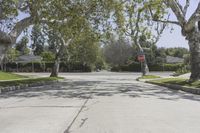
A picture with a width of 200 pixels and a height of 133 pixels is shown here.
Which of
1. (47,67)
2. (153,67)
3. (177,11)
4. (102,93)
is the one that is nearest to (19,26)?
(102,93)

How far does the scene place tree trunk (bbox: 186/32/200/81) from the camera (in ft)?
105

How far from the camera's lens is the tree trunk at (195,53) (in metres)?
32.0

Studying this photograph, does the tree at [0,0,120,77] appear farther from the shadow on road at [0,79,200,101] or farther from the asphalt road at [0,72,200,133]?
the asphalt road at [0,72,200,133]

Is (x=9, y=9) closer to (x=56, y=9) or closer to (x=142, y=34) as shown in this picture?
(x=56, y=9)

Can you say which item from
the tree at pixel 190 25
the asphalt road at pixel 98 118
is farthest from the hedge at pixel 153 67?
the asphalt road at pixel 98 118

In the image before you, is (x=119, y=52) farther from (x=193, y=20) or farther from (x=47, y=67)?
(x=193, y=20)

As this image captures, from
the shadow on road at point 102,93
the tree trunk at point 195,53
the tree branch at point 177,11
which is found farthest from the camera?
the tree branch at point 177,11

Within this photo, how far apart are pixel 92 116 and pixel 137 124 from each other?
7.24 ft

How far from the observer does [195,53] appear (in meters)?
32.3

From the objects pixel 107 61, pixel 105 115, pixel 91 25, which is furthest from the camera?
pixel 107 61

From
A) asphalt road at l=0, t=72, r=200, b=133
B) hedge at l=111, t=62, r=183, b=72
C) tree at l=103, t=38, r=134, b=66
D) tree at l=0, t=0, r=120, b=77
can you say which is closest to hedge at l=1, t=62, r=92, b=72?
hedge at l=111, t=62, r=183, b=72

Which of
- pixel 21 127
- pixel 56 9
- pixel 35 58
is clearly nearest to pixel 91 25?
pixel 56 9

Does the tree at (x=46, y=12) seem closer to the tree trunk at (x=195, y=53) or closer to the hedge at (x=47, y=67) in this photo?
the tree trunk at (x=195, y=53)

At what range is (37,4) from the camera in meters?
32.0
